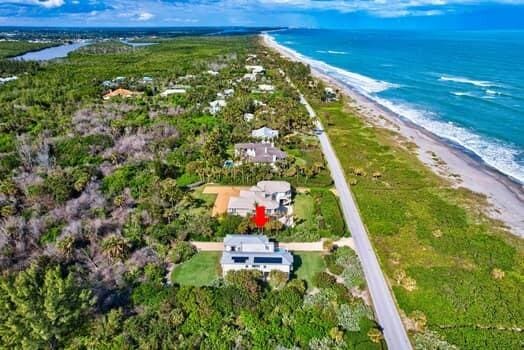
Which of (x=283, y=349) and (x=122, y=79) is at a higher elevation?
(x=122, y=79)

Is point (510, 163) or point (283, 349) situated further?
point (510, 163)

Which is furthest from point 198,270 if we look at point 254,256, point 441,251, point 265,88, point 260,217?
point 265,88

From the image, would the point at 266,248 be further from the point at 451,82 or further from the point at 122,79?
the point at 451,82

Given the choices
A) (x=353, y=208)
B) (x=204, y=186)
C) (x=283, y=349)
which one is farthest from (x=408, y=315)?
(x=204, y=186)

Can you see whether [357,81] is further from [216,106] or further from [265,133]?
[265,133]

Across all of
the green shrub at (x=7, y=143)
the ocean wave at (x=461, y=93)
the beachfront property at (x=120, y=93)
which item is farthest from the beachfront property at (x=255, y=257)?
the ocean wave at (x=461, y=93)
